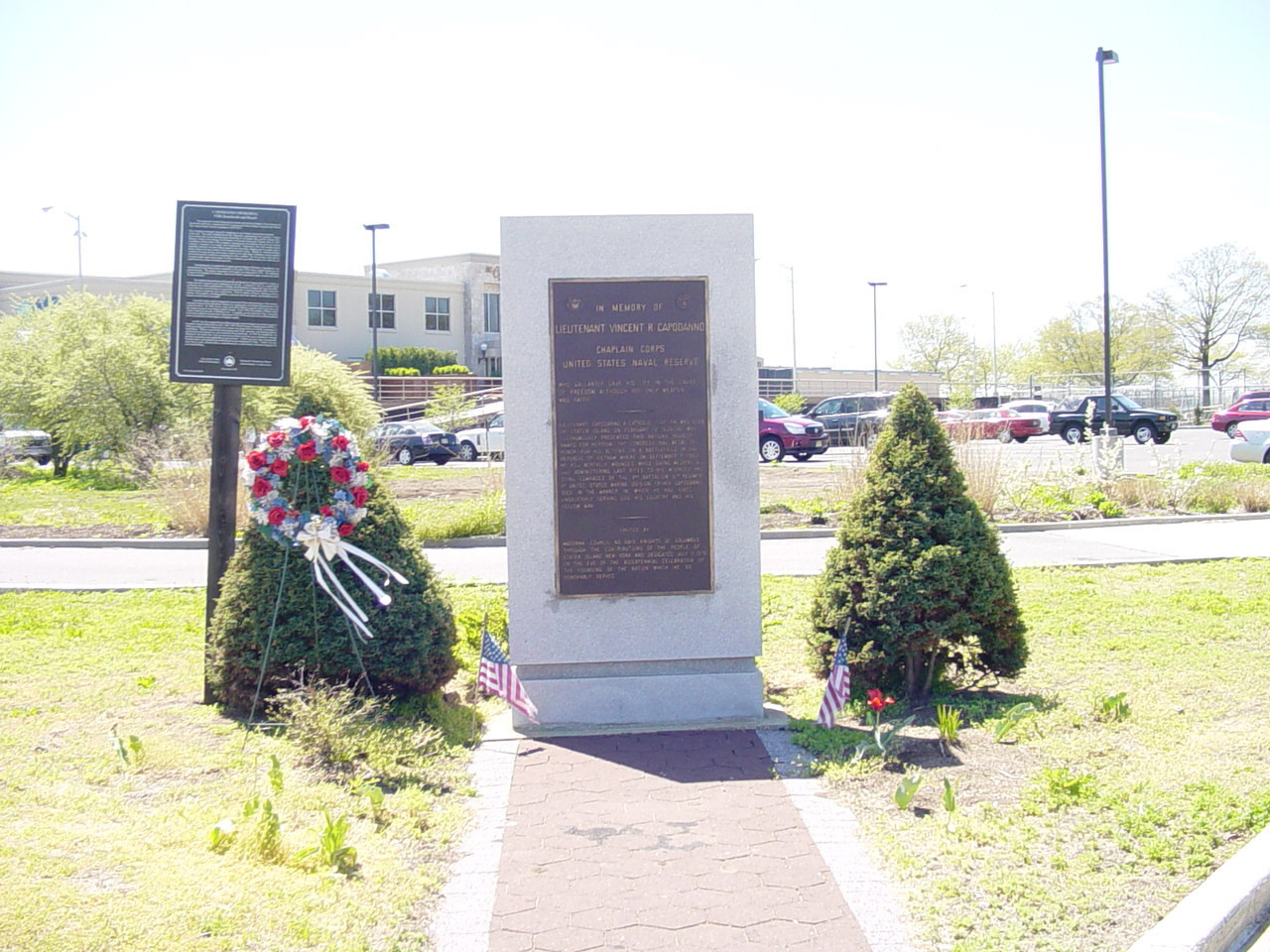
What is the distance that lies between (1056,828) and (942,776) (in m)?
0.71

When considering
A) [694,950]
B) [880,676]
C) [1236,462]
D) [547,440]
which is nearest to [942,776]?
[880,676]

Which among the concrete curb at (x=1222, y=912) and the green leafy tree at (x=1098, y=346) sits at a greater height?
the green leafy tree at (x=1098, y=346)

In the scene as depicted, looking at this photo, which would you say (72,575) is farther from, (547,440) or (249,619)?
(547,440)

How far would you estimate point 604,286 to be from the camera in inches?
247

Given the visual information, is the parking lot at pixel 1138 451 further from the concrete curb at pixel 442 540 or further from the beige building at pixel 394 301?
the beige building at pixel 394 301

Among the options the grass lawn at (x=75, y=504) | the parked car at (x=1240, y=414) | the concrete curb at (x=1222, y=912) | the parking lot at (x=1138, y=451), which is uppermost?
the parked car at (x=1240, y=414)

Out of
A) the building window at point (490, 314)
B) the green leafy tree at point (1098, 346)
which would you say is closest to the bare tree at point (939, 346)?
the green leafy tree at point (1098, 346)

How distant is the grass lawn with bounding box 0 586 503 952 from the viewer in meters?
3.57

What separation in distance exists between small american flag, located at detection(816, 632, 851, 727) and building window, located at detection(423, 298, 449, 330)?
2185 inches

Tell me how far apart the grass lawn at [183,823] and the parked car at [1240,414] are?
38715mm

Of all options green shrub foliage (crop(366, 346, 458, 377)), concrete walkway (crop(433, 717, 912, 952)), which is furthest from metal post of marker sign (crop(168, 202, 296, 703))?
green shrub foliage (crop(366, 346, 458, 377))

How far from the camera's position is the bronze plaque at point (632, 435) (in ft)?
20.6

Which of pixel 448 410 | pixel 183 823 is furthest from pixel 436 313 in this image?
pixel 183 823

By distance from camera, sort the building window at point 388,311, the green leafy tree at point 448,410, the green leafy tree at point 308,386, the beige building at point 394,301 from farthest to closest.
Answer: the building window at point 388,311
the beige building at point 394,301
the green leafy tree at point 448,410
the green leafy tree at point 308,386
